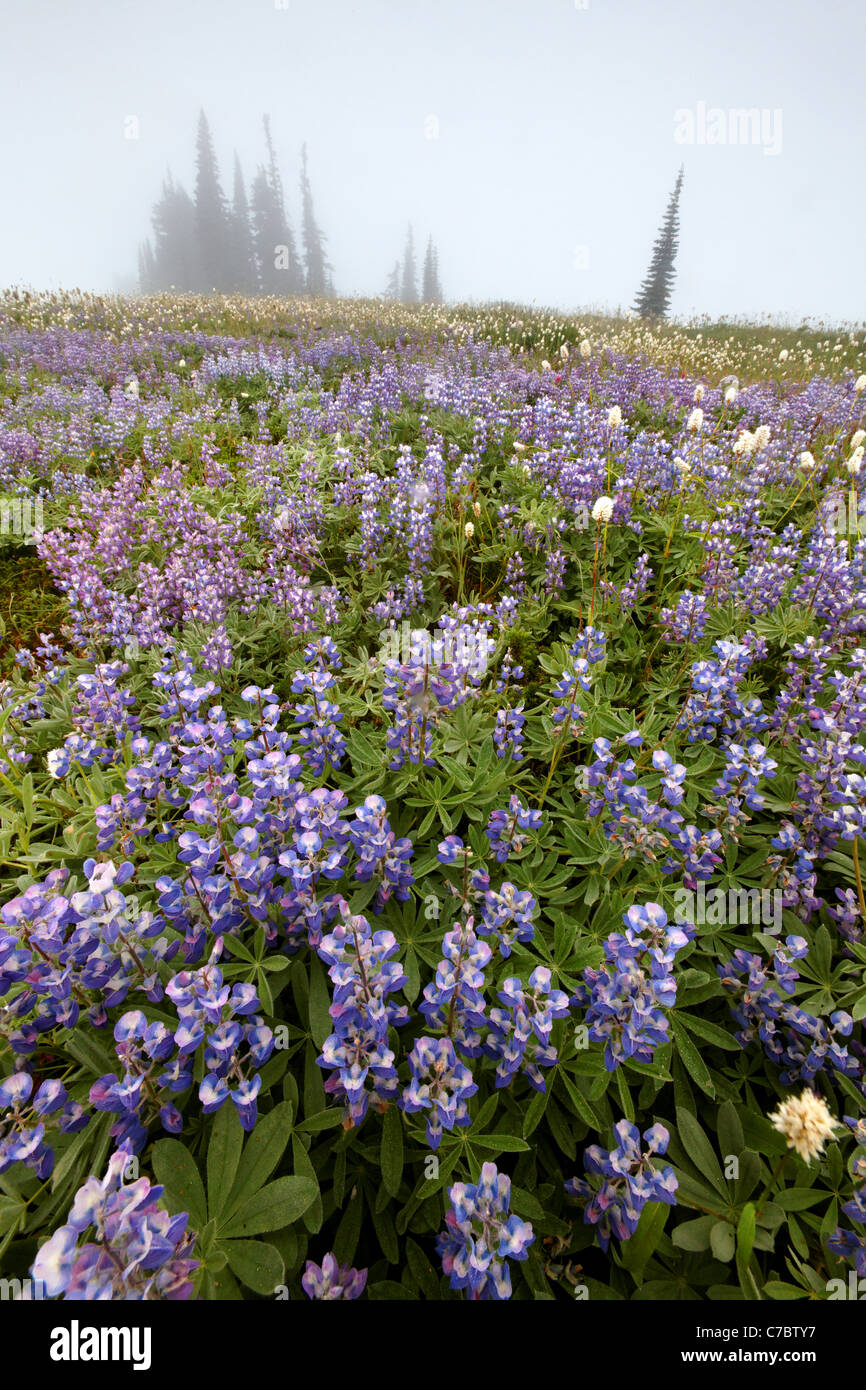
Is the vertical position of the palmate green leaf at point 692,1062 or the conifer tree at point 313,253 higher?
the conifer tree at point 313,253

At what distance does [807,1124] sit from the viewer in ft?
4.68

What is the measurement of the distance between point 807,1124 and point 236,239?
88.6m

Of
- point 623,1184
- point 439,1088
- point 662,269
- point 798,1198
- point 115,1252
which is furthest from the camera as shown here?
point 662,269

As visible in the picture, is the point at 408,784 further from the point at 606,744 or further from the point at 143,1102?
the point at 143,1102

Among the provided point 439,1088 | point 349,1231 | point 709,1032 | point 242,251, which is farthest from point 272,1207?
point 242,251

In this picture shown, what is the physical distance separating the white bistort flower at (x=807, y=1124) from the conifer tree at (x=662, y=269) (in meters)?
40.0

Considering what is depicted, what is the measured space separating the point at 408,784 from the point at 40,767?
2277mm

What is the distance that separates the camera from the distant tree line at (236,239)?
67.5 meters

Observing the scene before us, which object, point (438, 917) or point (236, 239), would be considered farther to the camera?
point (236, 239)

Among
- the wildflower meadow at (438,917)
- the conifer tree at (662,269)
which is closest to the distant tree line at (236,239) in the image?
the conifer tree at (662,269)

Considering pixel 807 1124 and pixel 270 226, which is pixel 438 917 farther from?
pixel 270 226

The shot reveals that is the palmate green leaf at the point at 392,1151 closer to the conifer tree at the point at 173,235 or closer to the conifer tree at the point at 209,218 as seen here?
the conifer tree at the point at 209,218

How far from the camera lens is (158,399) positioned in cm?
766
